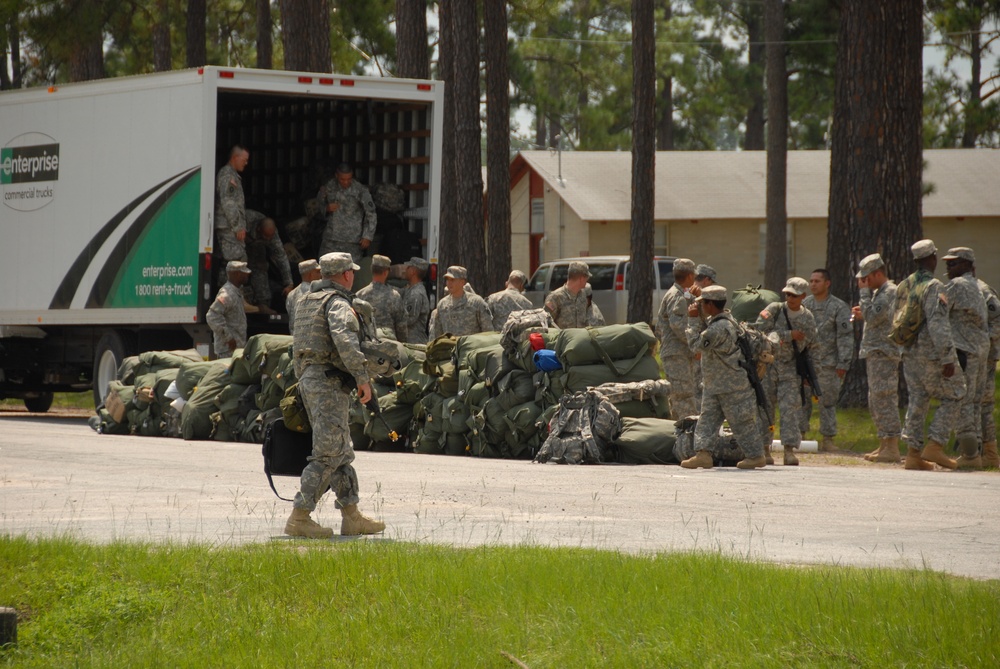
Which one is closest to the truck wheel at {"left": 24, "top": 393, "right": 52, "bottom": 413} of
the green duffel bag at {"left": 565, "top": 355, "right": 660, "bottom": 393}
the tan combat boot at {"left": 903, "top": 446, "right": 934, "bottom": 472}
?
the green duffel bag at {"left": 565, "top": 355, "right": 660, "bottom": 393}

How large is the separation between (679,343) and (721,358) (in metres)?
2.87

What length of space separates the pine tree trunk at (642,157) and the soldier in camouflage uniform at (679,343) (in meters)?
11.8

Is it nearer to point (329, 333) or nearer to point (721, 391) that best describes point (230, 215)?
point (721, 391)

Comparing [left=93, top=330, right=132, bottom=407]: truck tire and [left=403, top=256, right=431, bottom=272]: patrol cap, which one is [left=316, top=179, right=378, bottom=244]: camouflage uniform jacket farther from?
[left=93, top=330, right=132, bottom=407]: truck tire

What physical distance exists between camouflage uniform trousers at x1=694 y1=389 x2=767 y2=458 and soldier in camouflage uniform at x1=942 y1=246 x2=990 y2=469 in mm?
2009

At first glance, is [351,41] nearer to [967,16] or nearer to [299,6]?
[299,6]

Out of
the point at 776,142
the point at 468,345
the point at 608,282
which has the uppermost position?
the point at 776,142

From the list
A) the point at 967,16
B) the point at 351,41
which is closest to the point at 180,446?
the point at 967,16

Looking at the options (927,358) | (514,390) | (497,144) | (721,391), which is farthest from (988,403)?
(497,144)

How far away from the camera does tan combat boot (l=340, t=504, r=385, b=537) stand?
8.69m

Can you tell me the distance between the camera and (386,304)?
17.5 m

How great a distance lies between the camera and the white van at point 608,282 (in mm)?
36594

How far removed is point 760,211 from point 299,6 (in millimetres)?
23070

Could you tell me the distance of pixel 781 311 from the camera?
14.7 meters
